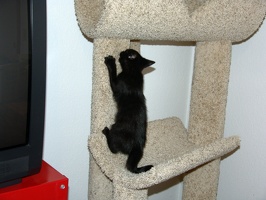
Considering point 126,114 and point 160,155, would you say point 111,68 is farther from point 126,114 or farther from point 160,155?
point 160,155

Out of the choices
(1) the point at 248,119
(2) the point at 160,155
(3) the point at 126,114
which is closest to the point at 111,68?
(3) the point at 126,114

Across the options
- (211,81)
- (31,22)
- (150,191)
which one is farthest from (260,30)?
(31,22)

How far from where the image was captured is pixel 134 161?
1077mm

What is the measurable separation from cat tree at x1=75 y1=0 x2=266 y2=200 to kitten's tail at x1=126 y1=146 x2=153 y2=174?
→ 0.07ft

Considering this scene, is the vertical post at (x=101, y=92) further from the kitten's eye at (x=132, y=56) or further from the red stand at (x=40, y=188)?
the red stand at (x=40, y=188)

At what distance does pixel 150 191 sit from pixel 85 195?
1.31 feet

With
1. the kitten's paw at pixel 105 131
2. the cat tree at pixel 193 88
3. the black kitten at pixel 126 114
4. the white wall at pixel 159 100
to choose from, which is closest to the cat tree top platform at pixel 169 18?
the cat tree at pixel 193 88

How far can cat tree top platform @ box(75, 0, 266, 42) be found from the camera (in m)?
0.93

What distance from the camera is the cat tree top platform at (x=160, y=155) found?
101cm

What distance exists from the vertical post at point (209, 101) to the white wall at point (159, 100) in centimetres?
25

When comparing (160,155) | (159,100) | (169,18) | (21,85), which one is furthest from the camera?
(159,100)

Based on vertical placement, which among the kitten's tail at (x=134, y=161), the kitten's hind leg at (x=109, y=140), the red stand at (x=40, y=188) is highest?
the kitten's hind leg at (x=109, y=140)

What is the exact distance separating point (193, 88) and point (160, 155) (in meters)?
0.34

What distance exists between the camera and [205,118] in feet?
4.63
